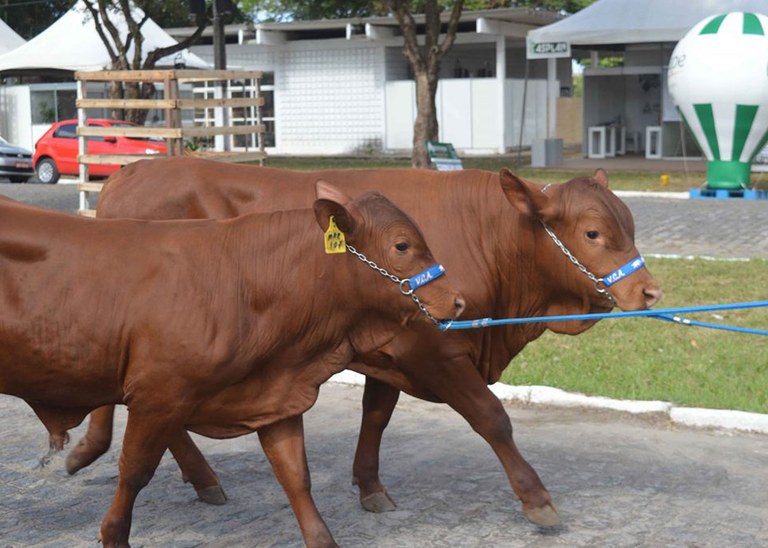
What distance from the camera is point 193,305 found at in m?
4.69

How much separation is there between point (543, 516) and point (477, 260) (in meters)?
1.23

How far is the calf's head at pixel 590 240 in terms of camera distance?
538 centimetres

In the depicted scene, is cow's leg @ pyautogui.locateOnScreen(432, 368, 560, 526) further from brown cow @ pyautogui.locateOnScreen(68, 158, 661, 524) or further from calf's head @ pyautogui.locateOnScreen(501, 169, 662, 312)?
calf's head @ pyautogui.locateOnScreen(501, 169, 662, 312)

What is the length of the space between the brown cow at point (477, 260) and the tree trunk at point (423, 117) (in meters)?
19.2

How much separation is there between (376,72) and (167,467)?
29555mm

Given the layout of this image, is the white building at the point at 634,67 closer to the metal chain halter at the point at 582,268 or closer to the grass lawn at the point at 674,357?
the grass lawn at the point at 674,357

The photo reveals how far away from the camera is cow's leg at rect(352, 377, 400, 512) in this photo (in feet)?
19.1

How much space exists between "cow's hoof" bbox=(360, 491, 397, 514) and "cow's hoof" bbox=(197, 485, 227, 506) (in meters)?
0.72

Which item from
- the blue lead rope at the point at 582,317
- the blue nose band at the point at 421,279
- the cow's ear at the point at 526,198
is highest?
the cow's ear at the point at 526,198

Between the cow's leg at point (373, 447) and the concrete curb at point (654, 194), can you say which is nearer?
the cow's leg at point (373, 447)

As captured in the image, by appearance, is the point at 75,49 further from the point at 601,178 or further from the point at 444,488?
the point at 601,178

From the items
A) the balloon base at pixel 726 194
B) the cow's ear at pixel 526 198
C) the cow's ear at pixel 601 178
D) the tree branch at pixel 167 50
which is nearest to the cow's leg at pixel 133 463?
the cow's ear at pixel 526 198

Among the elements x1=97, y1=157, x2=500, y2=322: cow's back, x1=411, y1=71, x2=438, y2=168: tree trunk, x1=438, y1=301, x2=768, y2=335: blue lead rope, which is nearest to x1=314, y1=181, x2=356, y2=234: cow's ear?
x1=438, y1=301, x2=768, y2=335: blue lead rope

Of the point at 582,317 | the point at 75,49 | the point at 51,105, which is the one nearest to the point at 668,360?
the point at 582,317
